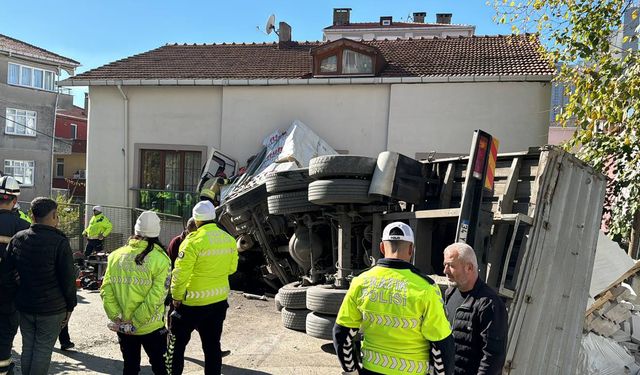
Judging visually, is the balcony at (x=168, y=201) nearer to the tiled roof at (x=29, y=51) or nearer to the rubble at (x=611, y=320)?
the rubble at (x=611, y=320)

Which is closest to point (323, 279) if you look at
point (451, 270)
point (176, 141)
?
point (451, 270)

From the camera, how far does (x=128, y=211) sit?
49.3 ft

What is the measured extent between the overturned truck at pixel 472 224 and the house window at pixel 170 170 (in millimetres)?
8944

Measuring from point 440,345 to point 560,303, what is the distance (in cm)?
227

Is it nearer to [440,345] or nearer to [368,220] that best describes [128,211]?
[368,220]

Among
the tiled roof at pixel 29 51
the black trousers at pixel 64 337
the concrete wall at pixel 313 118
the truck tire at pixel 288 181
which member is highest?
the tiled roof at pixel 29 51

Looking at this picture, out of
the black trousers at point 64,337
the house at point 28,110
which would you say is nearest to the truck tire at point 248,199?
the black trousers at point 64,337

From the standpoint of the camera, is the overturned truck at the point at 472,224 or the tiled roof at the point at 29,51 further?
the tiled roof at the point at 29,51

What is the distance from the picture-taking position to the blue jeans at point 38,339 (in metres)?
3.96

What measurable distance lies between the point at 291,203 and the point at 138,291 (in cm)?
271

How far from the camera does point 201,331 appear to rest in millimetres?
4551

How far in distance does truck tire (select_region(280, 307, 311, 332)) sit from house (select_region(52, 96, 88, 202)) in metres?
31.0

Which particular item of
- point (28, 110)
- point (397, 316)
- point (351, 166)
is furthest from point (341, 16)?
point (397, 316)

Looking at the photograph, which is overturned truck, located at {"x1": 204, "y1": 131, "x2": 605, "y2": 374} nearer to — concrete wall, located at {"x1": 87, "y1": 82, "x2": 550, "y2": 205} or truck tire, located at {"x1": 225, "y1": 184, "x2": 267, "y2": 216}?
truck tire, located at {"x1": 225, "y1": 184, "x2": 267, "y2": 216}
